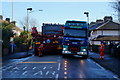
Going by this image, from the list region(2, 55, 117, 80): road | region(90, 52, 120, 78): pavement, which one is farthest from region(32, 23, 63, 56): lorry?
region(2, 55, 117, 80): road

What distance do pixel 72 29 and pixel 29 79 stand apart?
1297 cm

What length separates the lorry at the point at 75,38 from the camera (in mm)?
22969

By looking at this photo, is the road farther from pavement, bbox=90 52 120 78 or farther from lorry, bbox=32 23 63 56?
lorry, bbox=32 23 63 56

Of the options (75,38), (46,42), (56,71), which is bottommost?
(56,71)

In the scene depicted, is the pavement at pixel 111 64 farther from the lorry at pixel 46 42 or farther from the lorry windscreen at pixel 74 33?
the lorry at pixel 46 42

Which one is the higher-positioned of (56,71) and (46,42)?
(46,42)

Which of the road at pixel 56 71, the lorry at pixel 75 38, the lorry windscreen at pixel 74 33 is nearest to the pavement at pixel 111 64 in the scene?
the road at pixel 56 71

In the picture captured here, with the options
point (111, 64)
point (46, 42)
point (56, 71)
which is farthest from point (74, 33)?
point (56, 71)

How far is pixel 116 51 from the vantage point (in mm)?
26453

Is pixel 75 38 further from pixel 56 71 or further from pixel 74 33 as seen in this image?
pixel 56 71

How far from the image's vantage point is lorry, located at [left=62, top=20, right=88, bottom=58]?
75.4ft

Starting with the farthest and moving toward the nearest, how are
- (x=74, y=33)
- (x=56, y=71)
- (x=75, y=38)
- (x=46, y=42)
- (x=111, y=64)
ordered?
(x=46, y=42) < (x=74, y=33) < (x=75, y=38) < (x=111, y=64) < (x=56, y=71)

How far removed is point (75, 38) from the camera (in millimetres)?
22891

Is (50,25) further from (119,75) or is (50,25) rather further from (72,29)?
(119,75)
